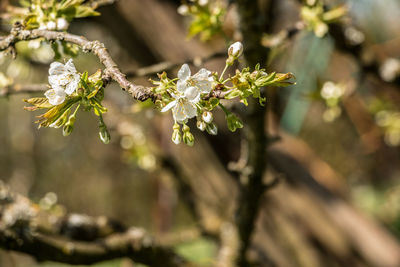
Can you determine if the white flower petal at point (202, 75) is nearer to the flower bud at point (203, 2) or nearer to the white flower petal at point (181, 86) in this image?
the white flower petal at point (181, 86)

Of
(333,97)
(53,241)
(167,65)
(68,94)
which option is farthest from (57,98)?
(333,97)

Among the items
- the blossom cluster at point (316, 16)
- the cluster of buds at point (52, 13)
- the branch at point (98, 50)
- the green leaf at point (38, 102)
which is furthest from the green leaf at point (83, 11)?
the blossom cluster at point (316, 16)

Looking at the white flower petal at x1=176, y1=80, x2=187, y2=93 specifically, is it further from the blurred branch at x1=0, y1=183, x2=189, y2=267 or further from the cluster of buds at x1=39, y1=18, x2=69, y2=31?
the blurred branch at x1=0, y1=183, x2=189, y2=267

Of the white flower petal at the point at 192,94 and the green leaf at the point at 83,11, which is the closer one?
the white flower petal at the point at 192,94

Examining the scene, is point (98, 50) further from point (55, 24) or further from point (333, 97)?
point (333, 97)

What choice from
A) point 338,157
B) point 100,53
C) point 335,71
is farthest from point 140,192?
point 100,53
